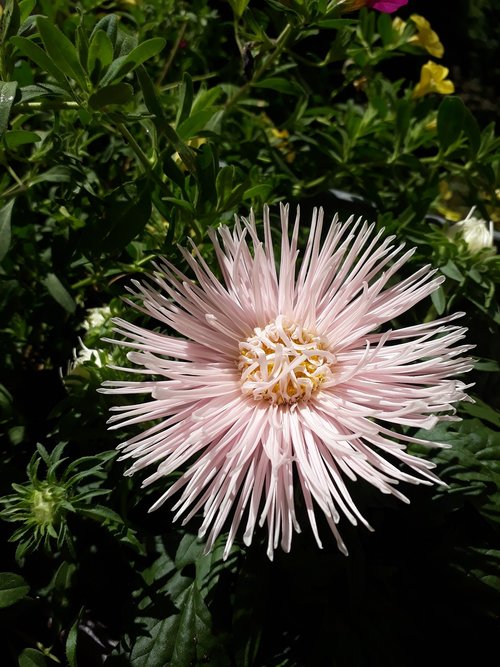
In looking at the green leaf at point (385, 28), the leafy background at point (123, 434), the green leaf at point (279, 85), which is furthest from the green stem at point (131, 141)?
the green leaf at point (385, 28)

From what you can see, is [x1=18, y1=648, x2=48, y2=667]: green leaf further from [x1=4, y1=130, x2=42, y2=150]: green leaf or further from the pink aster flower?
[x1=4, y1=130, x2=42, y2=150]: green leaf

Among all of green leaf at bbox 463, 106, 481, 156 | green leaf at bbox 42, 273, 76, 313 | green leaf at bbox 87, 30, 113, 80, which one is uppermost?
green leaf at bbox 463, 106, 481, 156

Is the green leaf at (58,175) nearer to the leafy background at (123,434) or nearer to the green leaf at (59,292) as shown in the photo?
the leafy background at (123,434)

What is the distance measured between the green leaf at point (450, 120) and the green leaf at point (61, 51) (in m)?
0.40

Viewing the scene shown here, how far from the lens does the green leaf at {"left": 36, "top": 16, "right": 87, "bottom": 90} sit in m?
0.43

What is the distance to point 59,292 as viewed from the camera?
0.66 meters

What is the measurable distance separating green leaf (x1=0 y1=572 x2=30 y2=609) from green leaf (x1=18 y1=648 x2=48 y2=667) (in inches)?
2.5

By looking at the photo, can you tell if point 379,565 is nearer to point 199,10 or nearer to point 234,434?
point 234,434

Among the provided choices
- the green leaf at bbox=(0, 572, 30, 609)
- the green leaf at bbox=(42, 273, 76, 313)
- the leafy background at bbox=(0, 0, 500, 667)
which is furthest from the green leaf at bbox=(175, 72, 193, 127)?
the green leaf at bbox=(0, 572, 30, 609)

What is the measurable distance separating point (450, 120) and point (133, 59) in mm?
389

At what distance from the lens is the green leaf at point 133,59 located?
44 centimetres

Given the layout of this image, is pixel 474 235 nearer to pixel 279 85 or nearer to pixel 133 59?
pixel 279 85

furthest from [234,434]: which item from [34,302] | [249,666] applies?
[34,302]

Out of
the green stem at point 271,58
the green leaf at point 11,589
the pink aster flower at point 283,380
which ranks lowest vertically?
the green leaf at point 11,589
